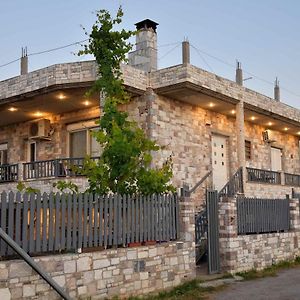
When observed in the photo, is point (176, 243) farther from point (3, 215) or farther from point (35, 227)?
point (3, 215)

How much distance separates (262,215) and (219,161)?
5866mm

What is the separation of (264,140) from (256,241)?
10.7m

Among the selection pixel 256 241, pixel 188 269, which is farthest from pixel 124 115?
pixel 256 241

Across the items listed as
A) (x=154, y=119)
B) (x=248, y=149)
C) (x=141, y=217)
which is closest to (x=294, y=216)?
(x=154, y=119)

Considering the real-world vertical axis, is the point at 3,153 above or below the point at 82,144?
above

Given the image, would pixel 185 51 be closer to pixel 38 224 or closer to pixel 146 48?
pixel 146 48

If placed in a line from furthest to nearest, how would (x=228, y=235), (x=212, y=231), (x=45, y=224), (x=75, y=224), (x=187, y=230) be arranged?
(x=228, y=235)
(x=212, y=231)
(x=187, y=230)
(x=75, y=224)
(x=45, y=224)

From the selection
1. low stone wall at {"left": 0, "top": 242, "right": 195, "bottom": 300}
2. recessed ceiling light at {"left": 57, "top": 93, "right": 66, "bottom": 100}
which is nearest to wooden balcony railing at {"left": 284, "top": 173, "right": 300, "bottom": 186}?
recessed ceiling light at {"left": 57, "top": 93, "right": 66, "bottom": 100}

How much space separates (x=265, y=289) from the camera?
32.8 feet

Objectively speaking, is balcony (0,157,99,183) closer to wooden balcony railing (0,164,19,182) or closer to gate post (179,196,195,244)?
wooden balcony railing (0,164,19,182)

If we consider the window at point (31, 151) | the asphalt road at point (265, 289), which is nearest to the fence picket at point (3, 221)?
the asphalt road at point (265, 289)

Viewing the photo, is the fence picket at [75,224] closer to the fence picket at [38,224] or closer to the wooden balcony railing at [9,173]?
the fence picket at [38,224]

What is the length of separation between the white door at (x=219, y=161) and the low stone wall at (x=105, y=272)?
29.5 feet

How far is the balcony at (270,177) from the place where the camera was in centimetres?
1855
